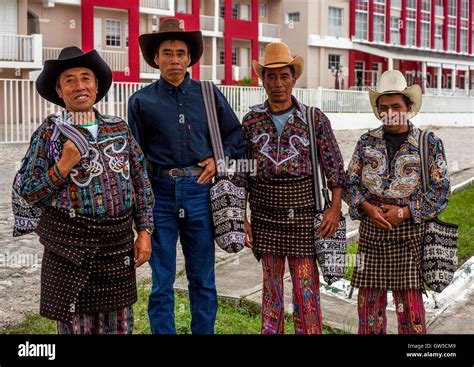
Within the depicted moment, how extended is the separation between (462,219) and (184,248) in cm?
583

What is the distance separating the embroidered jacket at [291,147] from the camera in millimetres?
4156

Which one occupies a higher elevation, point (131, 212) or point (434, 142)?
point (434, 142)

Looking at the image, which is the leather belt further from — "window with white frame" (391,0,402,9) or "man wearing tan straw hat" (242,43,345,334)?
"window with white frame" (391,0,402,9)

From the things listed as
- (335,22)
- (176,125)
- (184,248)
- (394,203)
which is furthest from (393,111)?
(335,22)

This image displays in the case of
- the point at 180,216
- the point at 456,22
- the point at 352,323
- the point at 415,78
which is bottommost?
the point at 352,323

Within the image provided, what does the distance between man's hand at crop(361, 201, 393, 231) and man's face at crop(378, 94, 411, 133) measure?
19.0 inches

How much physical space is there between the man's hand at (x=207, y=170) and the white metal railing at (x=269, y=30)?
36.7 meters

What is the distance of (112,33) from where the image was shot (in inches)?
1257

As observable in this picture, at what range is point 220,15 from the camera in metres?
39.0

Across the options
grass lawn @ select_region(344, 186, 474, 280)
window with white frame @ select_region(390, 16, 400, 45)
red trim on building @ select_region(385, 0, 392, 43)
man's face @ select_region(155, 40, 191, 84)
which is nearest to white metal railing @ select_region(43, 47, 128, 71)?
grass lawn @ select_region(344, 186, 474, 280)

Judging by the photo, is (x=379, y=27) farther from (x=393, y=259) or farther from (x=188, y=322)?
(x=393, y=259)
